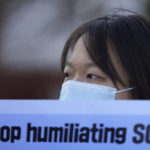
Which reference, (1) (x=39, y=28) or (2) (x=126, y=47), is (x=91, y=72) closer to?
(2) (x=126, y=47)

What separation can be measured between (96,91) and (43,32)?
26.4 feet

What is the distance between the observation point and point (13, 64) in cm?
936

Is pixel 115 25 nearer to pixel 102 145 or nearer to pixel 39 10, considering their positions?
pixel 102 145

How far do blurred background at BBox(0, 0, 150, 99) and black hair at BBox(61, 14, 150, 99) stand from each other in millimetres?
7114

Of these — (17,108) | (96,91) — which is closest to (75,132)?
(17,108)

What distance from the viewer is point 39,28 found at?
9.63 m

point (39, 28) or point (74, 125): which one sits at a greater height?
point (74, 125)

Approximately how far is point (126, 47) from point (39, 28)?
8.11 metres

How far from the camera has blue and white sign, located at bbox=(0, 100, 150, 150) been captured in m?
1.11

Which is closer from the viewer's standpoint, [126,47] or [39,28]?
[126,47]

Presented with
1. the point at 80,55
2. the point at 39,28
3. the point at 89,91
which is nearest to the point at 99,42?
the point at 80,55

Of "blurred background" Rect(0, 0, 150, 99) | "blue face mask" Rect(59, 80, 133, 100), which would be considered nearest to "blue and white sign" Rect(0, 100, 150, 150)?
"blue face mask" Rect(59, 80, 133, 100)

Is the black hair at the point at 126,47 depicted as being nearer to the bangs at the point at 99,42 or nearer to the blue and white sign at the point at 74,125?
the bangs at the point at 99,42

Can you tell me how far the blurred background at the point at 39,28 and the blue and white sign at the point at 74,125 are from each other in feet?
25.2
